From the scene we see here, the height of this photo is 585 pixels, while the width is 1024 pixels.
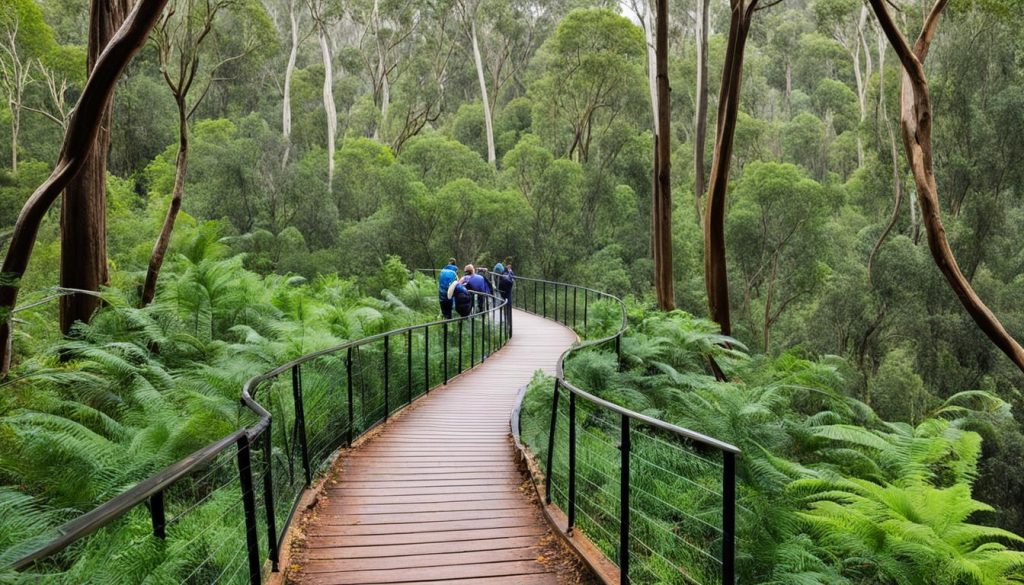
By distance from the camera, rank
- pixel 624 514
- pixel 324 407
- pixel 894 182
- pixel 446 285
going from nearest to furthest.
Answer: pixel 624 514, pixel 324 407, pixel 446 285, pixel 894 182

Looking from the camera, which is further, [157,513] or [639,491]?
[639,491]

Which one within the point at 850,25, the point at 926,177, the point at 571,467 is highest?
the point at 850,25

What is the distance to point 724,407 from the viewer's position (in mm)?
6539

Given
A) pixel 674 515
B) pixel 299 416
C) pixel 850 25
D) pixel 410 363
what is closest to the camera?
pixel 299 416

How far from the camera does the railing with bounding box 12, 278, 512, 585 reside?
2629 millimetres

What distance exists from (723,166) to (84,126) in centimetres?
1106

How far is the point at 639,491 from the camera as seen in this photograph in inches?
197

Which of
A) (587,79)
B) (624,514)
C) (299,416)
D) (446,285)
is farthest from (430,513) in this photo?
(587,79)

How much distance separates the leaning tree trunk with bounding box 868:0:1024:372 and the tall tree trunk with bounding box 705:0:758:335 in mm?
3794

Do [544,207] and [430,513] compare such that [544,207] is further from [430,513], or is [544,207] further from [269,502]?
[269,502]

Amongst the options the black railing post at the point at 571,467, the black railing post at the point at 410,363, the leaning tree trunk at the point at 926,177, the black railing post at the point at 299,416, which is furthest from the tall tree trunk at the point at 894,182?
the black railing post at the point at 299,416

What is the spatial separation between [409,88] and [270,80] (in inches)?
477

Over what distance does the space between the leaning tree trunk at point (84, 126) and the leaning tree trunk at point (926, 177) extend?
8.18m

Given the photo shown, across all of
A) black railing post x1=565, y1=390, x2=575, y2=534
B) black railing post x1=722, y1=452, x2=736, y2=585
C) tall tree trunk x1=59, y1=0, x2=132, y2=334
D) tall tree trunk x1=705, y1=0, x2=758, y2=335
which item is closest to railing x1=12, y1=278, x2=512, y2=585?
black railing post x1=565, y1=390, x2=575, y2=534
